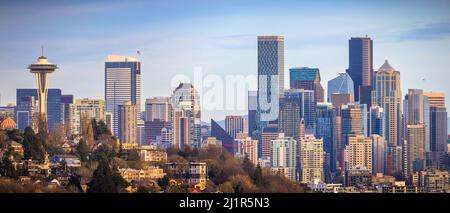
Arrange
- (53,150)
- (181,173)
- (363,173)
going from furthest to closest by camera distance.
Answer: (363,173)
(53,150)
(181,173)

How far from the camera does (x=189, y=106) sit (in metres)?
30.3

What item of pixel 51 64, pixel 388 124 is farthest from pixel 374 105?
pixel 51 64

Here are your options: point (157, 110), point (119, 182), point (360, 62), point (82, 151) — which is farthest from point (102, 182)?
point (360, 62)

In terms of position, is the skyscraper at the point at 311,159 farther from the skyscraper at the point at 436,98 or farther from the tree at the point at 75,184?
the tree at the point at 75,184

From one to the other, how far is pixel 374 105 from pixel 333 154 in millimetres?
4840

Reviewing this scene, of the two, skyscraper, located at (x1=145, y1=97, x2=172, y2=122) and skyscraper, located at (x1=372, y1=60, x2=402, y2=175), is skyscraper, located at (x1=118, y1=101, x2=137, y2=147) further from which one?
skyscraper, located at (x1=372, y1=60, x2=402, y2=175)

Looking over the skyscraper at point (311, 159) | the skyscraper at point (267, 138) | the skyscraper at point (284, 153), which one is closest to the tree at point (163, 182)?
the skyscraper at point (311, 159)

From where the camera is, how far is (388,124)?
35.3 metres

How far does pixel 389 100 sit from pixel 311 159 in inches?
223

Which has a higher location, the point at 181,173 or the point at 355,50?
the point at 355,50

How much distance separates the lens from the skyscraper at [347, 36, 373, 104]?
31448 millimetres

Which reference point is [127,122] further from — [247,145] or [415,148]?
[415,148]

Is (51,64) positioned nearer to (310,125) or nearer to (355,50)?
(355,50)

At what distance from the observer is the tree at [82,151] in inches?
670
